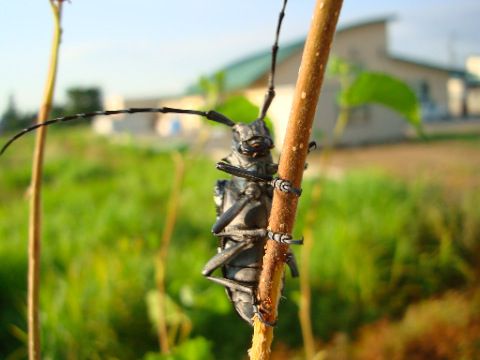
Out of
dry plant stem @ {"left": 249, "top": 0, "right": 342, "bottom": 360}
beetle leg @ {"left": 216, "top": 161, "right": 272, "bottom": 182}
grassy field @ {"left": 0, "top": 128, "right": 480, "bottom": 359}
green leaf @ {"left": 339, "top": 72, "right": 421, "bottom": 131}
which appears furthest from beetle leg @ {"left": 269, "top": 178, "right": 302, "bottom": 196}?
grassy field @ {"left": 0, "top": 128, "right": 480, "bottom": 359}

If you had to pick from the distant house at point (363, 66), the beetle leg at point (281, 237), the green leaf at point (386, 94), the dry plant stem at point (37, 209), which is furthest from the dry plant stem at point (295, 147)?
the distant house at point (363, 66)

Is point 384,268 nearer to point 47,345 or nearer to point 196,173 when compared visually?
point 47,345

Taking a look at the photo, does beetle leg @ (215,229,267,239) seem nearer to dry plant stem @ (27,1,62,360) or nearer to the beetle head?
the beetle head

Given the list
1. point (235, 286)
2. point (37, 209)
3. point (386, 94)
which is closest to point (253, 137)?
point (235, 286)

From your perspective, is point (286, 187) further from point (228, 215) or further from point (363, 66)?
point (363, 66)

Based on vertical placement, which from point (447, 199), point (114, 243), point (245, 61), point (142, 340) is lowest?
point (142, 340)

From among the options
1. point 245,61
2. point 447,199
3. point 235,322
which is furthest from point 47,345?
point 245,61

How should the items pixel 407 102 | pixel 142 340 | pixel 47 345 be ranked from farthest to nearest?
1. pixel 142 340
2. pixel 47 345
3. pixel 407 102
